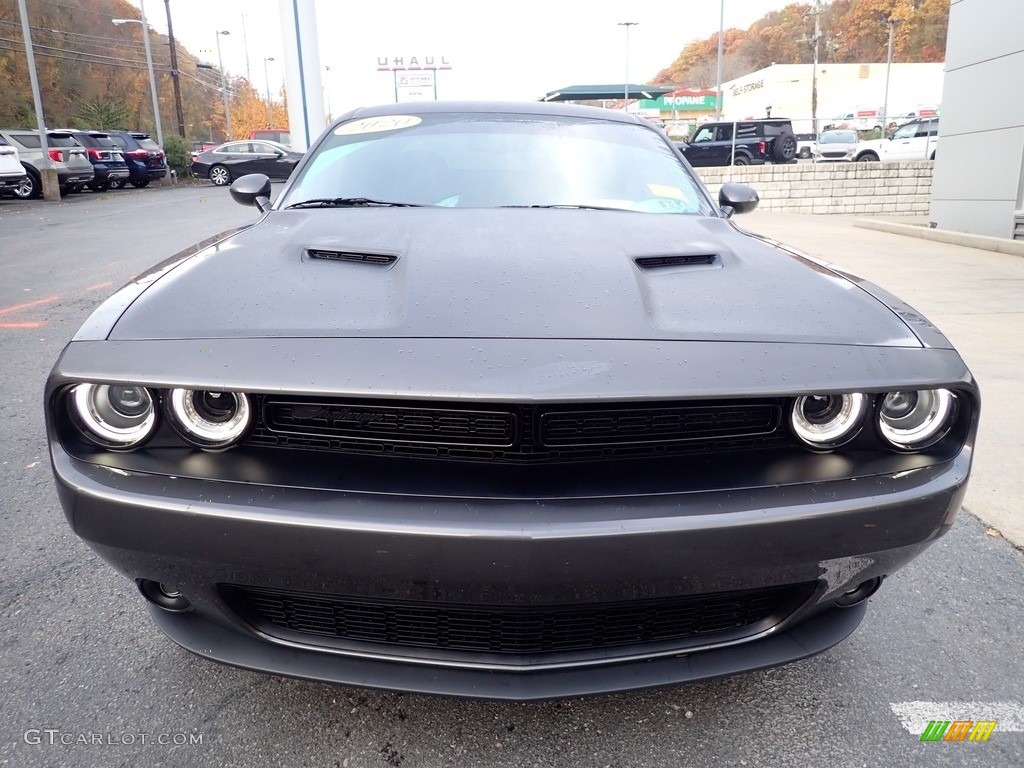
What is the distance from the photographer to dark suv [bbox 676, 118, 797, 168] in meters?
20.1

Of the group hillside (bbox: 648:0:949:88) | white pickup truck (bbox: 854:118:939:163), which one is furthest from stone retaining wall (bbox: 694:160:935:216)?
hillside (bbox: 648:0:949:88)

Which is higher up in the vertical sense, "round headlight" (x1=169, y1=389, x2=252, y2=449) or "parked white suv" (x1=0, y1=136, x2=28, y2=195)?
"parked white suv" (x1=0, y1=136, x2=28, y2=195)

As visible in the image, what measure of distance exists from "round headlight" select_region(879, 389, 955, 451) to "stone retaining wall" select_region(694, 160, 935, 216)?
1469cm

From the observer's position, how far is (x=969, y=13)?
10227mm

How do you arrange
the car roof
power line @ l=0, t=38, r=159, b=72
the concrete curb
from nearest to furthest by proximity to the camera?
the car roof
the concrete curb
power line @ l=0, t=38, r=159, b=72

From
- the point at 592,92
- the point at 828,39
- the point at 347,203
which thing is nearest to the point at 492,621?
the point at 347,203

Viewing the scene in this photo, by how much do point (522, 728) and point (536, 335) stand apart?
874mm

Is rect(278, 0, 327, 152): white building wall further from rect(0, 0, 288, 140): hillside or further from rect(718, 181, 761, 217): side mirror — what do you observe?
rect(0, 0, 288, 140): hillside

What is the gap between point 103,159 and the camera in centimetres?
2142

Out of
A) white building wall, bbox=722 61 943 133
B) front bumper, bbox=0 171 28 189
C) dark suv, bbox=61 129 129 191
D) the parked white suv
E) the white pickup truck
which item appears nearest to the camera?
the parked white suv

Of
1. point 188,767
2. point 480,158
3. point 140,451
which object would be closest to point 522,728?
point 188,767

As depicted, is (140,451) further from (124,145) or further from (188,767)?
(124,145)

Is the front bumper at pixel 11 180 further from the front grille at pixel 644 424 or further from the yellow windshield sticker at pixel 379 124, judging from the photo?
the front grille at pixel 644 424

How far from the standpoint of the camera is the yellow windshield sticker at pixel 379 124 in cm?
281
